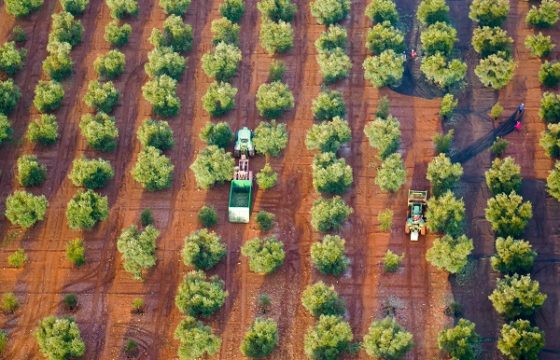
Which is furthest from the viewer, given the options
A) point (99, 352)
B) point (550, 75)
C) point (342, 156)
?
point (550, 75)

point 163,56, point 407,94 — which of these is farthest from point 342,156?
point 163,56

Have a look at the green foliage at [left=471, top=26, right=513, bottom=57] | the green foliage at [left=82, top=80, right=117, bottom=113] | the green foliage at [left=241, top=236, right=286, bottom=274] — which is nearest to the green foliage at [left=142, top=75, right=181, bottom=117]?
the green foliage at [left=82, top=80, right=117, bottom=113]

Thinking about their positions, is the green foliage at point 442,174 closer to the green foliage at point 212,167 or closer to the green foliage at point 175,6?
the green foliage at point 212,167

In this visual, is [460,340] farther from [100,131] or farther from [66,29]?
[66,29]

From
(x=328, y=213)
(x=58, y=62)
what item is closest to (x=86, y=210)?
(x=328, y=213)

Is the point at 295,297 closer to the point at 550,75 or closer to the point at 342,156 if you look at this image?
the point at 342,156

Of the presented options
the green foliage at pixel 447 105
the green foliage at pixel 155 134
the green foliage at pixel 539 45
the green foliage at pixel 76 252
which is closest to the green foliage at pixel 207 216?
the green foliage at pixel 155 134
